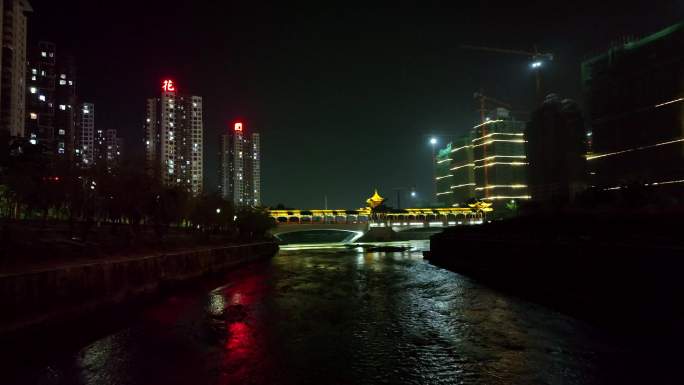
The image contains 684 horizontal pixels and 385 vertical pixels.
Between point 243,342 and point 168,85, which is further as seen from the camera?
point 168,85

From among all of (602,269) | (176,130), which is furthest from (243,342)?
(176,130)

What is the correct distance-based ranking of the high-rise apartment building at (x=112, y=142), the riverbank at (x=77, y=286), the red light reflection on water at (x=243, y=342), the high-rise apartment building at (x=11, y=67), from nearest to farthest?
the red light reflection on water at (x=243, y=342) → the riverbank at (x=77, y=286) → the high-rise apartment building at (x=11, y=67) → the high-rise apartment building at (x=112, y=142)

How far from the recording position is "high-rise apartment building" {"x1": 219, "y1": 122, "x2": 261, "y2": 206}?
19325 centimetres

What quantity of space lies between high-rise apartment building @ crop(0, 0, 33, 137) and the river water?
89313mm

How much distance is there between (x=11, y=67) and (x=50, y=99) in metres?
31.6

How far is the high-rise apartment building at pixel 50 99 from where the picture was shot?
4328 inches

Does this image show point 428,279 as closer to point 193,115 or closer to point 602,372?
point 602,372

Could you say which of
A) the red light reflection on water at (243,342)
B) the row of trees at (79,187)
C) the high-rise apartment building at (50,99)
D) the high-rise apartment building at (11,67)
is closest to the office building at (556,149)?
the row of trees at (79,187)

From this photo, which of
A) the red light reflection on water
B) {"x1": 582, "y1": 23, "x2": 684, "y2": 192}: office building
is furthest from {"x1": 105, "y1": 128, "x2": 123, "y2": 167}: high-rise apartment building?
the red light reflection on water

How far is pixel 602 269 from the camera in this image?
1767cm

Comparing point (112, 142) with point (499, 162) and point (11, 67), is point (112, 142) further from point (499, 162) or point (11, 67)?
point (499, 162)

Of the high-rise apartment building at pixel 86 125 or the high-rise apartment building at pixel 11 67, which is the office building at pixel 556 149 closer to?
the high-rise apartment building at pixel 11 67

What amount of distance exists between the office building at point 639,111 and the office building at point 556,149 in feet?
44.3

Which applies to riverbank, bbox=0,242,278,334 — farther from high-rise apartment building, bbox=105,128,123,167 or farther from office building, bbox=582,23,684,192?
high-rise apartment building, bbox=105,128,123,167
